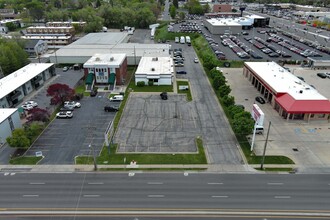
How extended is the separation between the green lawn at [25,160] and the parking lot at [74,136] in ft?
3.69

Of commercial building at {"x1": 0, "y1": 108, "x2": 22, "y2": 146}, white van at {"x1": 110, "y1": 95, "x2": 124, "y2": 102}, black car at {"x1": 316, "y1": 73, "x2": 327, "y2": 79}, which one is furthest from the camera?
black car at {"x1": 316, "y1": 73, "x2": 327, "y2": 79}

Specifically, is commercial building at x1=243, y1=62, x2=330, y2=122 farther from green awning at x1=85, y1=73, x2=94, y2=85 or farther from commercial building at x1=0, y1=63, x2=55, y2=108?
commercial building at x1=0, y1=63, x2=55, y2=108

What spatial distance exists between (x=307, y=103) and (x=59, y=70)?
70.6 m

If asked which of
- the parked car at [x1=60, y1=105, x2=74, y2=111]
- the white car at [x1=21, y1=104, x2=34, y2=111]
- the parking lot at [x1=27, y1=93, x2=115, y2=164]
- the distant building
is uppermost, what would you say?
→ the distant building

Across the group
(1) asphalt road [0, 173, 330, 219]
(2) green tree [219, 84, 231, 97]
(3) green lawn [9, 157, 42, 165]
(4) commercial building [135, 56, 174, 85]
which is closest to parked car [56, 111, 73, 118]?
Answer: (3) green lawn [9, 157, 42, 165]

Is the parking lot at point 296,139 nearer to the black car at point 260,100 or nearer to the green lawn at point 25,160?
the black car at point 260,100

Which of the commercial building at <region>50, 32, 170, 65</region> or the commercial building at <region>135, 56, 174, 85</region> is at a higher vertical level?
the commercial building at <region>50, 32, 170, 65</region>

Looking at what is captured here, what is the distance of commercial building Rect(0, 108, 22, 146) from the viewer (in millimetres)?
43781

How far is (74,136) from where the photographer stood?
46562 mm

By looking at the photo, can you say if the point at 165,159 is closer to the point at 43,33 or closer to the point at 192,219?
the point at 192,219

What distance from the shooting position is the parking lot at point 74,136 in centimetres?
4159

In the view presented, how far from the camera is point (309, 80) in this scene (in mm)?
75562

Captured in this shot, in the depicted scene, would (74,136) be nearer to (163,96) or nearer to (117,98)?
(117,98)

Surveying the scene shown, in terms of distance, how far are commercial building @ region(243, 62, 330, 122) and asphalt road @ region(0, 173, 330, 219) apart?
18.4 m
